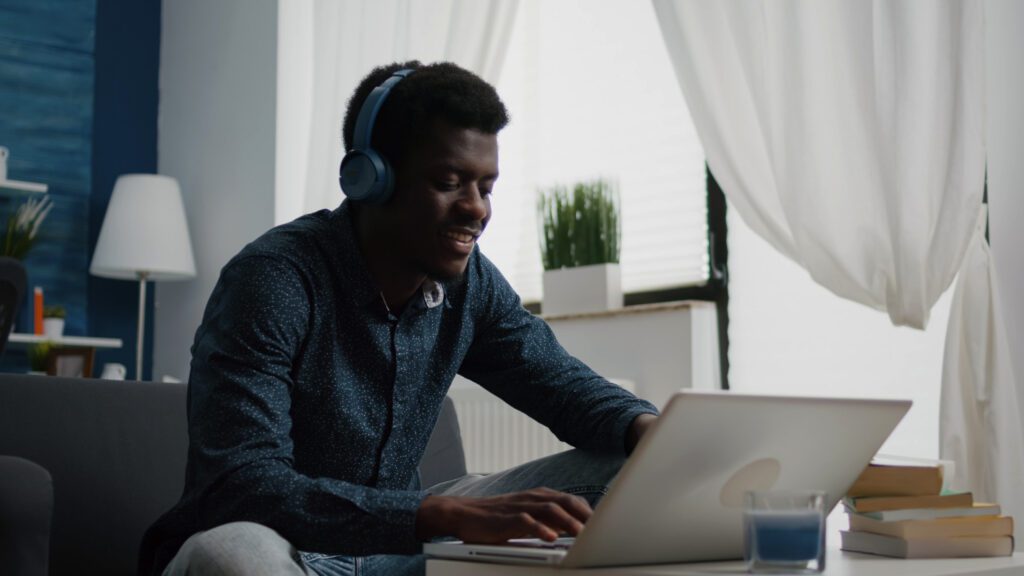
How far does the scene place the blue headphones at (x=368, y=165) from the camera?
157cm

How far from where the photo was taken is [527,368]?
177cm

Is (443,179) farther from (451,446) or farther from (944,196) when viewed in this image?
(944,196)

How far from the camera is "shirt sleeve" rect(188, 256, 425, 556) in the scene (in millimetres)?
1251

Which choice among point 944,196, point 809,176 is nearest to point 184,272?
point 809,176

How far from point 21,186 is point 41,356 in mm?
664

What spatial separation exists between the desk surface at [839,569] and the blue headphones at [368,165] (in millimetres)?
559

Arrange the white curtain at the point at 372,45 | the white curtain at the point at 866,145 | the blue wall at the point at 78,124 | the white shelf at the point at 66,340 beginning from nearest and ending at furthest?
the white curtain at the point at 866,145
the white curtain at the point at 372,45
the white shelf at the point at 66,340
the blue wall at the point at 78,124

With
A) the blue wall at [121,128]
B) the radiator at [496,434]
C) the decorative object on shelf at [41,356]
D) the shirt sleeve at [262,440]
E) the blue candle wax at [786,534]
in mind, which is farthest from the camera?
the blue wall at [121,128]

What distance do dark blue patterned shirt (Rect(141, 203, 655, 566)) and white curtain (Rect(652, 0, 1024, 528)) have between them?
104cm

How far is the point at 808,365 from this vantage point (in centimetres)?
297

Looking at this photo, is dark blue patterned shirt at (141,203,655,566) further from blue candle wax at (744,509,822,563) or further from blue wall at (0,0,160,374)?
blue wall at (0,0,160,374)

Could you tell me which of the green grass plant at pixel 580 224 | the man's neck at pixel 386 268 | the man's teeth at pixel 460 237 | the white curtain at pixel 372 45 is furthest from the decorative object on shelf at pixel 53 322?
the man's teeth at pixel 460 237

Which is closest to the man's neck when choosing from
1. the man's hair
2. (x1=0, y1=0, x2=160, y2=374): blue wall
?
the man's hair

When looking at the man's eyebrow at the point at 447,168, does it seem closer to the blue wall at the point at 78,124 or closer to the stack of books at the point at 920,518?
the stack of books at the point at 920,518
